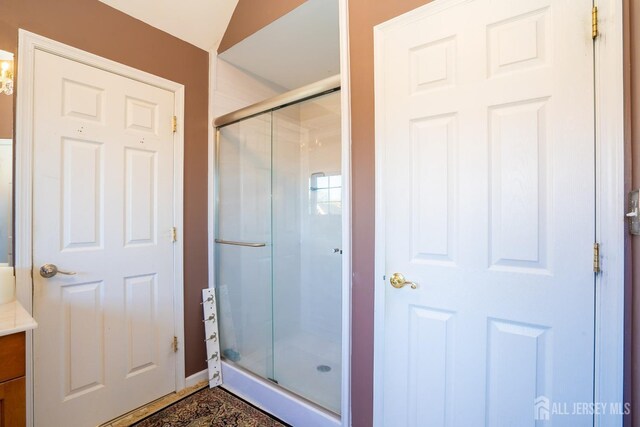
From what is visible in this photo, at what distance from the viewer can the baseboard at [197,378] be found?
6.63 ft

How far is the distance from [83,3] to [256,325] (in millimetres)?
2233

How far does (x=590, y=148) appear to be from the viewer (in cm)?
90

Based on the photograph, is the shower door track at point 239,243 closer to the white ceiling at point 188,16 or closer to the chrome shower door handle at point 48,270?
the chrome shower door handle at point 48,270

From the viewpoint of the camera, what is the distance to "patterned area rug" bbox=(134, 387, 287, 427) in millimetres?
1656

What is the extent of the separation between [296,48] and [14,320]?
2.12 m

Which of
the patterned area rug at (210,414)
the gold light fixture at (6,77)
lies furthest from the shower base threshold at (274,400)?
the gold light fixture at (6,77)

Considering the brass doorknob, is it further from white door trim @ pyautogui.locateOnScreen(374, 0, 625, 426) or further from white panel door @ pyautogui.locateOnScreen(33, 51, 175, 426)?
white panel door @ pyautogui.locateOnScreen(33, 51, 175, 426)

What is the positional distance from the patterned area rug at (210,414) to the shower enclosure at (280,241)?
20 centimetres

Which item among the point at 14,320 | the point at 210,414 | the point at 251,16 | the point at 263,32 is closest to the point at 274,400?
the point at 210,414

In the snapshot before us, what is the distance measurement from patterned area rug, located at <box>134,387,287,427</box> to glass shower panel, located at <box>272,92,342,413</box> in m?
0.29

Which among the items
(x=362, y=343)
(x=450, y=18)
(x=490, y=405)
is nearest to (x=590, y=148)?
(x=450, y=18)

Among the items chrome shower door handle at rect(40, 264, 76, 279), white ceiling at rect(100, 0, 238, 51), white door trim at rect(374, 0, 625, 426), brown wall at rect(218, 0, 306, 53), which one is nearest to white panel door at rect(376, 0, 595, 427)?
white door trim at rect(374, 0, 625, 426)

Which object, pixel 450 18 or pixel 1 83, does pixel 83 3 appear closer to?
pixel 1 83

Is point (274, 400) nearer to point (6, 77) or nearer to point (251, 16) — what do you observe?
point (6, 77)
